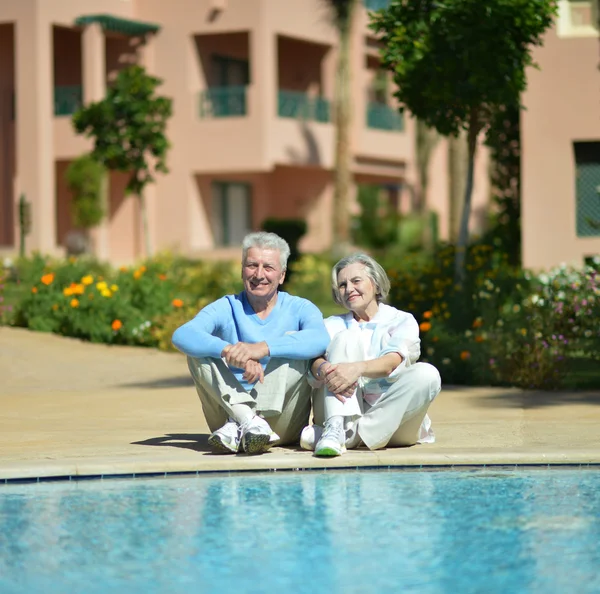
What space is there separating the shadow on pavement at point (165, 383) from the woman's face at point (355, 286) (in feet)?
15.4

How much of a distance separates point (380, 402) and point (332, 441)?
0.45 m

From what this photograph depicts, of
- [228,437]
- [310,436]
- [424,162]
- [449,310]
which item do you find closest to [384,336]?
[310,436]

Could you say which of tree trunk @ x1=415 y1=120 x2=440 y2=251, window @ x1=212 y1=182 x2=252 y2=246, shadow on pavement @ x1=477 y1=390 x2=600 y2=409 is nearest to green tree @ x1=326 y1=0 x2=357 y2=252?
window @ x1=212 y1=182 x2=252 y2=246

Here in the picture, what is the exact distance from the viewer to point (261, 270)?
762 cm

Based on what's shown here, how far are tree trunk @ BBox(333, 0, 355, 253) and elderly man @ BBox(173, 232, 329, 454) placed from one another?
2406 centimetres

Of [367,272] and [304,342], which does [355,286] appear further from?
[304,342]

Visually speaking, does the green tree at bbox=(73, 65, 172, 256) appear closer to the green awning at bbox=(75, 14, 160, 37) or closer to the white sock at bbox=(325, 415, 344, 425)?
the green awning at bbox=(75, 14, 160, 37)

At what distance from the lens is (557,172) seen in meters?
16.8

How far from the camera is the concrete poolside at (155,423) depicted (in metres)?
7.33

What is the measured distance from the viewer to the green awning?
3131 cm

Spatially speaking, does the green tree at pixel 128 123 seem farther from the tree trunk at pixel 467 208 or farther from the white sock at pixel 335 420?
the white sock at pixel 335 420

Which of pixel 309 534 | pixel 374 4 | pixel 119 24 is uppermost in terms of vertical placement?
pixel 374 4

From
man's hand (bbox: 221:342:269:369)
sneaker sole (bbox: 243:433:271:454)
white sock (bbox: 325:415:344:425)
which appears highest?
man's hand (bbox: 221:342:269:369)

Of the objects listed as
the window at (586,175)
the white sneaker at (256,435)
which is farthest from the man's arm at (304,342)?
the window at (586,175)
